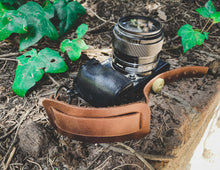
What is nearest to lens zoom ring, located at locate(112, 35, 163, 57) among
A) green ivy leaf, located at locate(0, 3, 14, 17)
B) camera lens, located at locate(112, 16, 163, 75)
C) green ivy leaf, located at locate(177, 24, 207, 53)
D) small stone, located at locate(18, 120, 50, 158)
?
camera lens, located at locate(112, 16, 163, 75)

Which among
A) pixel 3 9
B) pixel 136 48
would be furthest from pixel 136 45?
pixel 3 9

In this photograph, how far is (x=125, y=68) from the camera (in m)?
1.02

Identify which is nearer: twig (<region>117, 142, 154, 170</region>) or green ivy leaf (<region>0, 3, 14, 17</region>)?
twig (<region>117, 142, 154, 170</region>)

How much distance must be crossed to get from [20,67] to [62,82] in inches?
10.4

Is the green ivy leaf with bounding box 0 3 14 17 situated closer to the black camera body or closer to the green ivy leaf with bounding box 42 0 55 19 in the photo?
the green ivy leaf with bounding box 42 0 55 19

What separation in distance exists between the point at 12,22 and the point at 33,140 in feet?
2.55

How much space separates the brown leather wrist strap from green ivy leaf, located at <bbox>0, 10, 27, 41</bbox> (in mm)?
633

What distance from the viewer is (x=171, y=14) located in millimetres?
1640

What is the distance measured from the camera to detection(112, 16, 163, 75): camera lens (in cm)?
92

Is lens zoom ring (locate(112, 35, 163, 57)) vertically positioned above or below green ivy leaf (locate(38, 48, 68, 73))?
above

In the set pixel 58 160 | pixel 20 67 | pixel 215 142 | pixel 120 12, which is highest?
pixel 120 12

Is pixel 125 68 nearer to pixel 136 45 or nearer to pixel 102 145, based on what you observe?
pixel 136 45

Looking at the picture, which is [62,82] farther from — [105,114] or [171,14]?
[171,14]

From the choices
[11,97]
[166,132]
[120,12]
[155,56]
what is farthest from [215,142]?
[11,97]
